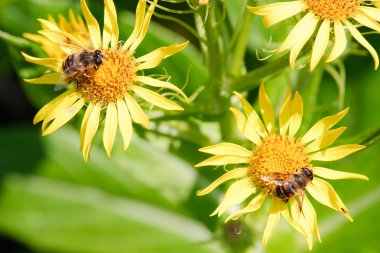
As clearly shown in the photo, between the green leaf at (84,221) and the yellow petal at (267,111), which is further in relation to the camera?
the green leaf at (84,221)

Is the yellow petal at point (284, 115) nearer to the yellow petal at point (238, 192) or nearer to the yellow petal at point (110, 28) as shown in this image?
the yellow petal at point (238, 192)

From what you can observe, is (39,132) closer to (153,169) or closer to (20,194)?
(20,194)

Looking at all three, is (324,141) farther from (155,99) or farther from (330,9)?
(155,99)

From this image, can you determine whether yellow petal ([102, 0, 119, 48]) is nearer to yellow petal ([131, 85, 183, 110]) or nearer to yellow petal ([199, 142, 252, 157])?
yellow petal ([131, 85, 183, 110])

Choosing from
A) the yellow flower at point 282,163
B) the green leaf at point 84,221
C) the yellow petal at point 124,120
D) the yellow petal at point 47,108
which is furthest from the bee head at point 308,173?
the green leaf at point 84,221

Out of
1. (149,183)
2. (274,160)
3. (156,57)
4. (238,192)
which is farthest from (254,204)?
(149,183)

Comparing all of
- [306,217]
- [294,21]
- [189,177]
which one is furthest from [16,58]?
[306,217]
